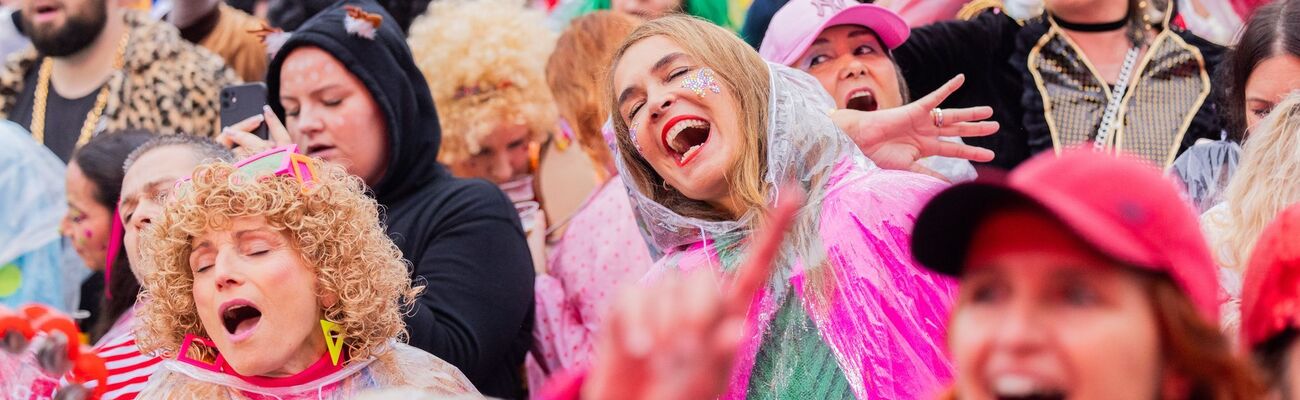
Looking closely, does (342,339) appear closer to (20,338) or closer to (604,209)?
(20,338)

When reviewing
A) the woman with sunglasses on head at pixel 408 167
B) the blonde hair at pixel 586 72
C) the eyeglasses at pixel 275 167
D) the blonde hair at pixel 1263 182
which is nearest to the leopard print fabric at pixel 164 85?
the woman with sunglasses on head at pixel 408 167

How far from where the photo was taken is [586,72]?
5.04 meters

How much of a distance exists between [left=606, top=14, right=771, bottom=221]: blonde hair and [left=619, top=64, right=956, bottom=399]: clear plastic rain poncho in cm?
4

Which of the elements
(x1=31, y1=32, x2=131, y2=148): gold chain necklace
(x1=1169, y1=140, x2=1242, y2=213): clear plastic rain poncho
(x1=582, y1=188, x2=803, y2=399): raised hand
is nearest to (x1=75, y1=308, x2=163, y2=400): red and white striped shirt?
(x1=31, y1=32, x2=131, y2=148): gold chain necklace

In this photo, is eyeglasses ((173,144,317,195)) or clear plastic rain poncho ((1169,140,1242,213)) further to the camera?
clear plastic rain poncho ((1169,140,1242,213))

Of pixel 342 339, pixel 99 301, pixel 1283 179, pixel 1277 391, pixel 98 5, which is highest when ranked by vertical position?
pixel 1277 391

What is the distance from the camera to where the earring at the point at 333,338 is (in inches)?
127

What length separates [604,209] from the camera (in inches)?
187

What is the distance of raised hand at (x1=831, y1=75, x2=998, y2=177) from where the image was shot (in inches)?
138

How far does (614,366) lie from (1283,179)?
1.96 meters

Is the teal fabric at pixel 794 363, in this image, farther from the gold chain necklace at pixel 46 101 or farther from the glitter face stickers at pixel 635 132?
the gold chain necklace at pixel 46 101

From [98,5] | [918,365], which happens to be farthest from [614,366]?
[98,5]

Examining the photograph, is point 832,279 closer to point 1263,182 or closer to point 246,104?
point 1263,182

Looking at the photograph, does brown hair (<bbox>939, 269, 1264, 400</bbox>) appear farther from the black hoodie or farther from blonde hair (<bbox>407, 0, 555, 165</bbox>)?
blonde hair (<bbox>407, 0, 555, 165</bbox>)
